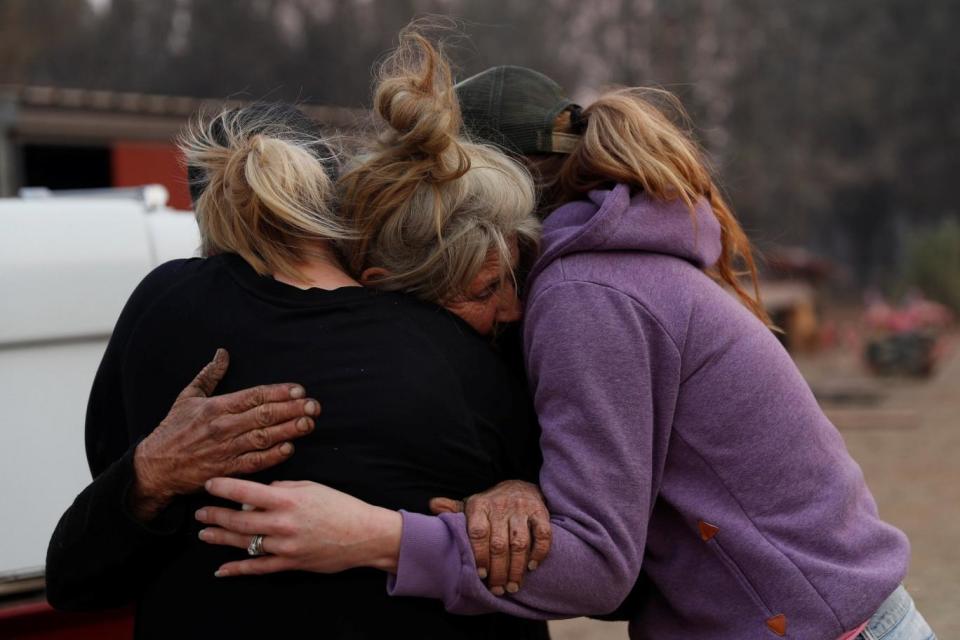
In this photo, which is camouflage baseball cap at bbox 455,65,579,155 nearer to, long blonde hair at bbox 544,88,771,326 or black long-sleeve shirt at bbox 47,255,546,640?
long blonde hair at bbox 544,88,771,326

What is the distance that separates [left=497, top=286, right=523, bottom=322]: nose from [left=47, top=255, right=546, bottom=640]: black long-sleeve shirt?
88mm

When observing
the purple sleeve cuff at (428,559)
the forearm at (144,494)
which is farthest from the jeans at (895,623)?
the forearm at (144,494)

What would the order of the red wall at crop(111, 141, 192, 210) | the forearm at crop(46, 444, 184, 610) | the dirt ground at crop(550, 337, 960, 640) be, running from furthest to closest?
the red wall at crop(111, 141, 192, 210) → the dirt ground at crop(550, 337, 960, 640) → the forearm at crop(46, 444, 184, 610)

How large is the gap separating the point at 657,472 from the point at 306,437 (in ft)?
1.73

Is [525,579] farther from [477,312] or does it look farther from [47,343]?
[47,343]

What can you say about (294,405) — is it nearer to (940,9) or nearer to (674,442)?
(674,442)

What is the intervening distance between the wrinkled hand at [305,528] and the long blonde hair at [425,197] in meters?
0.34

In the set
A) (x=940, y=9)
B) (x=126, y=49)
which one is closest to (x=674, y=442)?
(x=126, y=49)

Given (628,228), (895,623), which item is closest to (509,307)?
(628,228)

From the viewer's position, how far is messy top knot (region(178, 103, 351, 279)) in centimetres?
153

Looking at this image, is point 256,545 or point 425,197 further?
point 425,197

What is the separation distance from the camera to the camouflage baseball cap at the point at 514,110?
188cm

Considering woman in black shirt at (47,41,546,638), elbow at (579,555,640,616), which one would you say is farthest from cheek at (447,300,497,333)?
elbow at (579,555,640,616)

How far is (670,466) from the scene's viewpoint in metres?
1.64
